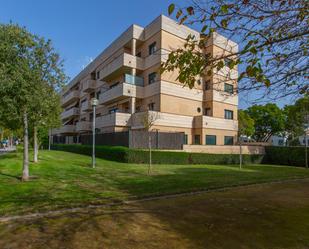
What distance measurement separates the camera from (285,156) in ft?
88.1

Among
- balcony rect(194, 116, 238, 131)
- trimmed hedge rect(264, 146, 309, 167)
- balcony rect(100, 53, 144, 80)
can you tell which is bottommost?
trimmed hedge rect(264, 146, 309, 167)

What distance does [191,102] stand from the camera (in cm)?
2802

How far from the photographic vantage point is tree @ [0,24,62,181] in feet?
28.3

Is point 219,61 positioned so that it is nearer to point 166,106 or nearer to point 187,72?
point 187,72

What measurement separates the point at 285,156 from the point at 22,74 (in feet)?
86.6

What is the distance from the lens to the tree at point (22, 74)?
8.63 meters

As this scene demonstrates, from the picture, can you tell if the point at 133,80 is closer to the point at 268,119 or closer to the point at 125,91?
the point at 125,91

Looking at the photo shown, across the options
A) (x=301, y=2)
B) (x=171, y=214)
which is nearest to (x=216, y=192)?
(x=171, y=214)

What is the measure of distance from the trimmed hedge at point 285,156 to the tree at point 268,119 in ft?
74.4

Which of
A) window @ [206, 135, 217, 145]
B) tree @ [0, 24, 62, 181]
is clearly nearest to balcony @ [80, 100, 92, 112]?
window @ [206, 135, 217, 145]

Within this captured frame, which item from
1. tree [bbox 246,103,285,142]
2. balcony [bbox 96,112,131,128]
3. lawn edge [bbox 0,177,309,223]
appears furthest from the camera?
tree [bbox 246,103,285,142]

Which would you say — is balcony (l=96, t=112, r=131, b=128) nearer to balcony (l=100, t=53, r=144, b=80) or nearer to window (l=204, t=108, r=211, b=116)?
balcony (l=100, t=53, r=144, b=80)

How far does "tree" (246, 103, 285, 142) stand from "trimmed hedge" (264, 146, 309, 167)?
2266 centimetres

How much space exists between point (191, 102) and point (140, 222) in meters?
23.6
